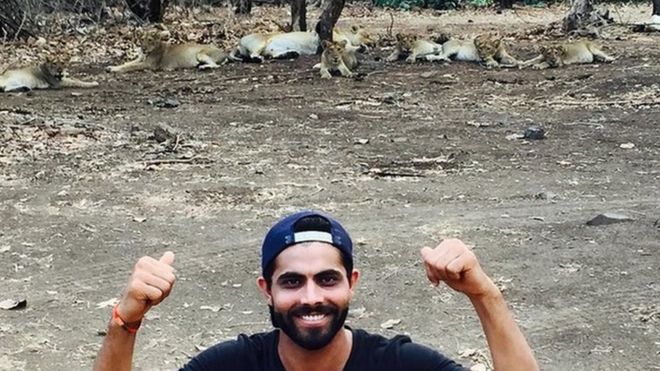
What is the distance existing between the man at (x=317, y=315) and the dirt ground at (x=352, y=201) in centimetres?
198

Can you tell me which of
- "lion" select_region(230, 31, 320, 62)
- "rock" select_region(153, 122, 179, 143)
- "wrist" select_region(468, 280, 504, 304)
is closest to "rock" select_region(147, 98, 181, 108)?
"rock" select_region(153, 122, 179, 143)

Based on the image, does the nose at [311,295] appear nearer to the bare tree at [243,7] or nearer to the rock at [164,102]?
the rock at [164,102]

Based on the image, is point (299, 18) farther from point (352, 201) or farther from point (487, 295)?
point (487, 295)

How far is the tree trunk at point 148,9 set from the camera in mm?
19500

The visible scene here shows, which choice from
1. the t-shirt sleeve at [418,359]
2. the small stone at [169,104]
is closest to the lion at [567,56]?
the small stone at [169,104]

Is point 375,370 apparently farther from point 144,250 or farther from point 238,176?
point 238,176

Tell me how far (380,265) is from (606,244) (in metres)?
1.30

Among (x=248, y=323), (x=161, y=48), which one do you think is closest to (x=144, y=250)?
(x=248, y=323)

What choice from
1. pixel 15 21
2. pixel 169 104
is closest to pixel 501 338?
pixel 169 104

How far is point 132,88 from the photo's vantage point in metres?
12.0

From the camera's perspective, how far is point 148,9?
19.6 meters

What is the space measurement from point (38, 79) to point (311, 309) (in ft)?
33.3

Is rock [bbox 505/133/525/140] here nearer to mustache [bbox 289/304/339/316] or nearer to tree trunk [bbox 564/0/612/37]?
mustache [bbox 289/304/339/316]

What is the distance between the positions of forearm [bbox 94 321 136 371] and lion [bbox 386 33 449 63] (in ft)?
40.6
